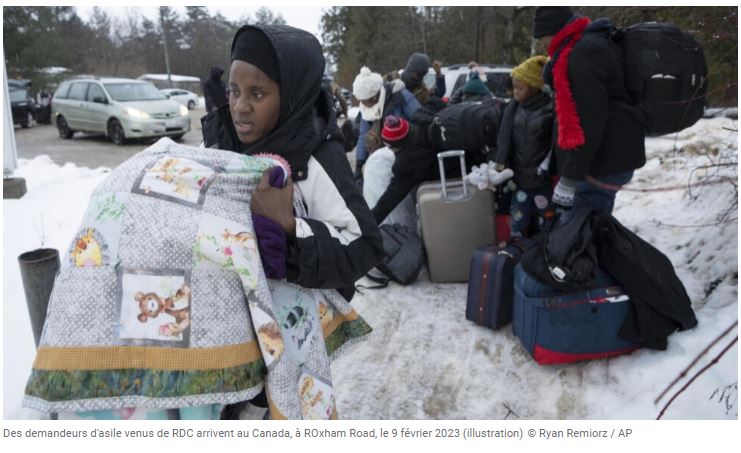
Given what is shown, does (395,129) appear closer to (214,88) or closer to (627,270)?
(627,270)

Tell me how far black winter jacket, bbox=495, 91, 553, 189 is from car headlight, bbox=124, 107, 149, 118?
373 inches

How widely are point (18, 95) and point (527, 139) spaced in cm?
1667

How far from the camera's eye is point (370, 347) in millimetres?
3312

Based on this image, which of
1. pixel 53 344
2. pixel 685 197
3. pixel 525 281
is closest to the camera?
pixel 53 344

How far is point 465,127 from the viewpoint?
4.27 metres

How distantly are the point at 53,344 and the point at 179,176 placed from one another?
42 cm

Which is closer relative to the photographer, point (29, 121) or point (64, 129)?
point (64, 129)

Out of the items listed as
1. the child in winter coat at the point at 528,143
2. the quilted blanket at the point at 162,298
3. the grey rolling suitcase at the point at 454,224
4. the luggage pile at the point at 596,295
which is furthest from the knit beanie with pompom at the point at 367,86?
the quilted blanket at the point at 162,298

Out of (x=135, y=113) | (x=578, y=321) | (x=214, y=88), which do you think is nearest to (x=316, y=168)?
(x=578, y=321)

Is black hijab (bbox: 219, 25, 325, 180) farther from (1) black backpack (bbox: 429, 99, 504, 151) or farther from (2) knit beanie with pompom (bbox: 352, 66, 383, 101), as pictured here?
(2) knit beanie with pompom (bbox: 352, 66, 383, 101)

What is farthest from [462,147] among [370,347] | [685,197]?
[685,197]

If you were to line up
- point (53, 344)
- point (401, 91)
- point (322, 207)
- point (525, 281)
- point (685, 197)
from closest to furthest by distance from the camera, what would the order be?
point (53, 344), point (322, 207), point (525, 281), point (685, 197), point (401, 91)

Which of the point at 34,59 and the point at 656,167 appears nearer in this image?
the point at 656,167

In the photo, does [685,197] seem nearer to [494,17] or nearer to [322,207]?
[322,207]
